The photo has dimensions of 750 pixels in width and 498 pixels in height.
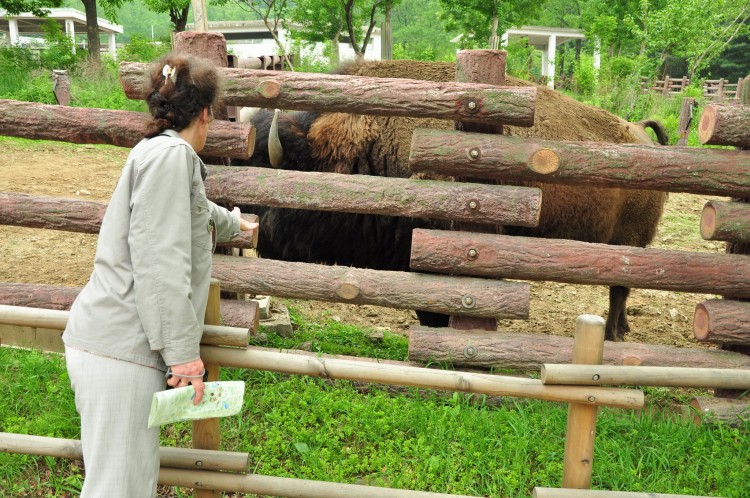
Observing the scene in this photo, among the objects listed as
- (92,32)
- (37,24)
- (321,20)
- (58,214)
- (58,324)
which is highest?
(37,24)

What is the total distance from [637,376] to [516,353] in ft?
4.36

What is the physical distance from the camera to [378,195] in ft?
14.0

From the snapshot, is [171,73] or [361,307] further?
[361,307]

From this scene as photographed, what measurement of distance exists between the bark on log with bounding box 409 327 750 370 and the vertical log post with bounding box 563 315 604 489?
1301mm

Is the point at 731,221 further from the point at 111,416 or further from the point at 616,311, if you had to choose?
the point at 111,416

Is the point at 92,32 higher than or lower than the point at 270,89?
higher

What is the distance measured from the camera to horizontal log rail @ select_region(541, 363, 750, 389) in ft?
9.34

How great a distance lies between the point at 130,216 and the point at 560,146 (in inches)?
108

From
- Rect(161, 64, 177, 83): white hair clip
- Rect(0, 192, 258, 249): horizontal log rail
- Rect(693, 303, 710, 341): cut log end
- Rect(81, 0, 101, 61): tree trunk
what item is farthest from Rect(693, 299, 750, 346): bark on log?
Rect(81, 0, 101, 61): tree trunk

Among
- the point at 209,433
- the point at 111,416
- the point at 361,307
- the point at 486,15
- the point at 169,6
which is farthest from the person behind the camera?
the point at 486,15

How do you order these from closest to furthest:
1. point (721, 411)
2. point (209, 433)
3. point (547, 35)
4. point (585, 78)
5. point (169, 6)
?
point (209, 433)
point (721, 411)
point (169, 6)
point (585, 78)
point (547, 35)

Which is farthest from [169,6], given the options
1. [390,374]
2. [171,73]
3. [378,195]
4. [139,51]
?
[390,374]

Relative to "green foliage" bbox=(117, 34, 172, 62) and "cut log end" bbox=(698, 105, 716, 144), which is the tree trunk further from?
"cut log end" bbox=(698, 105, 716, 144)

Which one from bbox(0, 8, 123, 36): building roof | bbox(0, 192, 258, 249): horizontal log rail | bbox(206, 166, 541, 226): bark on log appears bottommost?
bbox(0, 192, 258, 249): horizontal log rail
